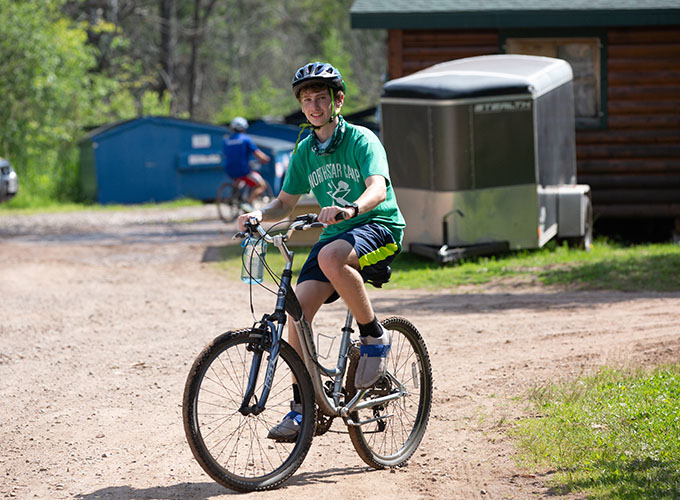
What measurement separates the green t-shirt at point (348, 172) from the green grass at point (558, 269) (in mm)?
6311

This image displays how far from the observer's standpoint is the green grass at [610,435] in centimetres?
458

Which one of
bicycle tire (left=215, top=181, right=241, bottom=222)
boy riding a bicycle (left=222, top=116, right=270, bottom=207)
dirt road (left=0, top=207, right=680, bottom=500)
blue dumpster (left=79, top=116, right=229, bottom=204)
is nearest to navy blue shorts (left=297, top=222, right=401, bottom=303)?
dirt road (left=0, top=207, right=680, bottom=500)

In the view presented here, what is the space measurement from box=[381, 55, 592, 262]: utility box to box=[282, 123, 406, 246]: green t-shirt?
7364 mm

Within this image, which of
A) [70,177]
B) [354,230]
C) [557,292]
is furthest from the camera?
[70,177]

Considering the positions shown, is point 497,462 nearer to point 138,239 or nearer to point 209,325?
point 209,325

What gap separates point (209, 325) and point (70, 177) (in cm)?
1736

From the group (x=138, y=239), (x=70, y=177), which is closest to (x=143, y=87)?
(x=70, y=177)

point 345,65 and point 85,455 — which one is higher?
point 345,65

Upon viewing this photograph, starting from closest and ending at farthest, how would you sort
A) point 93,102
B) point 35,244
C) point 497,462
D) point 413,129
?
point 497,462 < point 413,129 < point 35,244 < point 93,102

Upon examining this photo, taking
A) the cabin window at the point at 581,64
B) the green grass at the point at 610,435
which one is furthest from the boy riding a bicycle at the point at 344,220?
the cabin window at the point at 581,64

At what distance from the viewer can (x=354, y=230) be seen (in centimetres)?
468

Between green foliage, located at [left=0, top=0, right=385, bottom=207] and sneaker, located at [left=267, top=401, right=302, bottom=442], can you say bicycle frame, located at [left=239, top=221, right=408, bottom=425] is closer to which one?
sneaker, located at [left=267, top=401, right=302, bottom=442]

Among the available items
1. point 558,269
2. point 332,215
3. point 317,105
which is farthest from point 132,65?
point 332,215

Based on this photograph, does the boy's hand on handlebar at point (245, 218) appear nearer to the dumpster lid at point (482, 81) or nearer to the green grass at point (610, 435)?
the green grass at point (610, 435)
